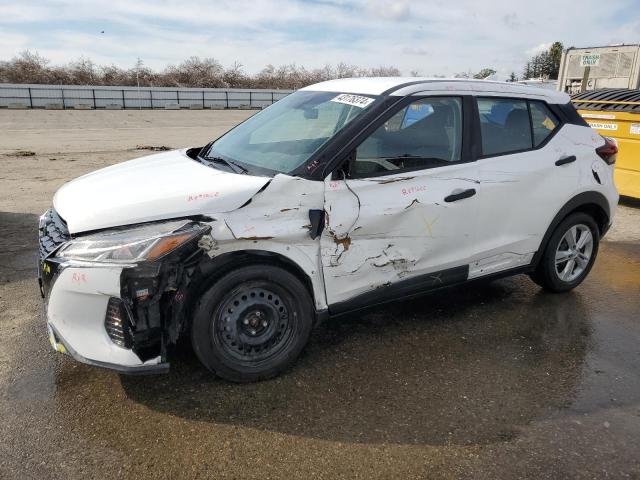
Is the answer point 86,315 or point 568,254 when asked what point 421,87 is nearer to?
point 568,254

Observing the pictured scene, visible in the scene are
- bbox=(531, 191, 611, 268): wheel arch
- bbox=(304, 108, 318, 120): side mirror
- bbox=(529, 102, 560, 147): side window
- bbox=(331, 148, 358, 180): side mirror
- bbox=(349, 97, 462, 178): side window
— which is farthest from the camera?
bbox=(531, 191, 611, 268): wheel arch

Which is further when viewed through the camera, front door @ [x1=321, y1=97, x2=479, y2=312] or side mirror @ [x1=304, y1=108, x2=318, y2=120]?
side mirror @ [x1=304, y1=108, x2=318, y2=120]

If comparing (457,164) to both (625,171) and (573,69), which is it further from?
(573,69)

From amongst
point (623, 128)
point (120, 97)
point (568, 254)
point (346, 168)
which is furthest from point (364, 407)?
point (120, 97)

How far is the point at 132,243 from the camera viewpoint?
8.75 feet

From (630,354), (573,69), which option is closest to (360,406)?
(630,354)

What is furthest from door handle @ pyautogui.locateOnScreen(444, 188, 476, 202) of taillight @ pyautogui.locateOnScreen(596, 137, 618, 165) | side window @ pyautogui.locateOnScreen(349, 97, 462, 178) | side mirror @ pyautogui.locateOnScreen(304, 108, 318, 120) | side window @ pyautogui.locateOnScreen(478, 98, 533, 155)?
taillight @ pyautogui.locateOnScreen(596, 137, 618, 165)

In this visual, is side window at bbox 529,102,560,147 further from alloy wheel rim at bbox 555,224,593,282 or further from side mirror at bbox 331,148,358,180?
side mirror at bbox 331,148,358,180

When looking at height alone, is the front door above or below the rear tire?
above

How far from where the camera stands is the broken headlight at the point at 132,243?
2.65 metres

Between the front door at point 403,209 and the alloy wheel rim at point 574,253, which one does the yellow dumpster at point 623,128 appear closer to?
the alloy wheel rim at point 574,253

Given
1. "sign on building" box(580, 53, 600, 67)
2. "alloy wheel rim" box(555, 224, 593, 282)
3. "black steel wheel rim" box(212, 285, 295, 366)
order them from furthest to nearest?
"sign on building" box(580, 53, 600, 67)
"alloy wheel rim" box(555, 224, 593, 282)
"black steel wheel rim" box(212, 285, 295, 366)

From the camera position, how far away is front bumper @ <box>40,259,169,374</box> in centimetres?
264

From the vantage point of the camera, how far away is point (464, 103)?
3.71 metres
